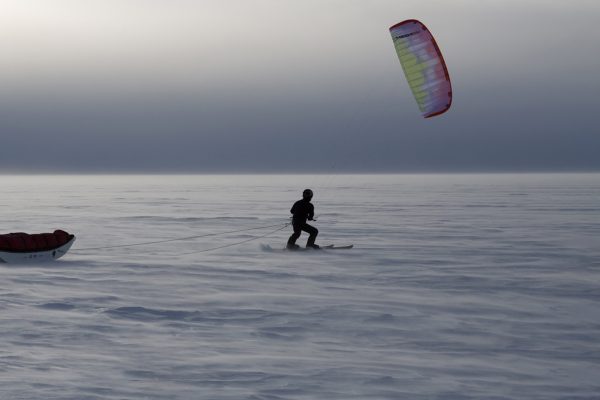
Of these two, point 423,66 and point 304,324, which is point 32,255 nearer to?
point 304,324

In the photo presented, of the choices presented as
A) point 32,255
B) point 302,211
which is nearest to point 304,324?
point 302,211

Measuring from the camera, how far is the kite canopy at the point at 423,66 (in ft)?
62.9

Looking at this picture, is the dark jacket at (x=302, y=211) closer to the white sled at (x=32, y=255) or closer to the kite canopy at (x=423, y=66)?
the kite canopy at (x=423, y=66)

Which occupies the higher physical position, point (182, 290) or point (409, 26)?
point (409, 26)

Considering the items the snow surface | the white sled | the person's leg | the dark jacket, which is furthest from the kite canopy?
the white sled

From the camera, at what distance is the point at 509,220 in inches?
1335

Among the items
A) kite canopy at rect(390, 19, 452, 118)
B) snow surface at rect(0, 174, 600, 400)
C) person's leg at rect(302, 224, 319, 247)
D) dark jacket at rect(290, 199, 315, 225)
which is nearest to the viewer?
snow surface at rect(0, 174, 600, 400)

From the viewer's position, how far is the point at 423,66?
19359mm

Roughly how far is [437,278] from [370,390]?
26.9 ft

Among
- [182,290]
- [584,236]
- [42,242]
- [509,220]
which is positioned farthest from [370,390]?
[509,220]

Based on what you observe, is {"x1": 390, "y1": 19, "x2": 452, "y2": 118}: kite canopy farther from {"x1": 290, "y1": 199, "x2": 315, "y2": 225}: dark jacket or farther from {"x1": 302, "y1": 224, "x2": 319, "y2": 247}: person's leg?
{"x1": 302, "y1": 224, "x2": 319, "y2": 247}: person's leg

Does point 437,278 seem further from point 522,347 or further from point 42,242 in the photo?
point 42,242

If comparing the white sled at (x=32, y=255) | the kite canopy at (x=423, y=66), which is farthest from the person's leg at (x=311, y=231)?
the white sled at (x=32, y=255)

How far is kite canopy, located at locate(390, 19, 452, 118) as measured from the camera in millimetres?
19159
